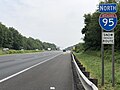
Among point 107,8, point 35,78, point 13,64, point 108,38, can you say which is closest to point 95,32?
point 13,64

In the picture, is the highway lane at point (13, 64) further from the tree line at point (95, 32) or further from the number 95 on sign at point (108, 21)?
the tree line at point (95, 32)

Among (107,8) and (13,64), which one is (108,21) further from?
(13,64)

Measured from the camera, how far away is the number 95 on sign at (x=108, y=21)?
14453 millimetres

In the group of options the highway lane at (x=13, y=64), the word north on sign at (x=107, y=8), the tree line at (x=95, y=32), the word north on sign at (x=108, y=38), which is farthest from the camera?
the tree line at (x=95, y=32)

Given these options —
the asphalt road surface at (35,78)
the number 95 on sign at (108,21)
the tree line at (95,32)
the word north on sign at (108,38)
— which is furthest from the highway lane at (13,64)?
the tree line at (95,32)

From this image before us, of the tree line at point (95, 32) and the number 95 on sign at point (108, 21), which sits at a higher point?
the tree line at point (95, 32)

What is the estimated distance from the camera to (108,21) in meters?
14.6

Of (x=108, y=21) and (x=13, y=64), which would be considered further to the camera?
(x=13, y=64)

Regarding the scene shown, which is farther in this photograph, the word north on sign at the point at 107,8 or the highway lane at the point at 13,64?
the highway lane at the point at 13,64

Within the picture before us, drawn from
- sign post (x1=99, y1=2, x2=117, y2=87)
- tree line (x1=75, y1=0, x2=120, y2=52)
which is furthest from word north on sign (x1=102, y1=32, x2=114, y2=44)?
tree line (x1=75, y1=0, x2=120, y2=52)

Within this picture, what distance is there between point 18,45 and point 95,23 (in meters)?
115

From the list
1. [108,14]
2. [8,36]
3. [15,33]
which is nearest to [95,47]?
[108,14]

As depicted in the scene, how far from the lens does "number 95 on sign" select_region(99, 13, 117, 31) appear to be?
1445cm

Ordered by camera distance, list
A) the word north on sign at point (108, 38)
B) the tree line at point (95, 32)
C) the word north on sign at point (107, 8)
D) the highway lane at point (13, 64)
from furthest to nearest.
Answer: the tree line at point (95, 32)
the highway lane at point (13, 64)
the word north on sign at point (107, 8)
the word north on sign at point (108, 38)
